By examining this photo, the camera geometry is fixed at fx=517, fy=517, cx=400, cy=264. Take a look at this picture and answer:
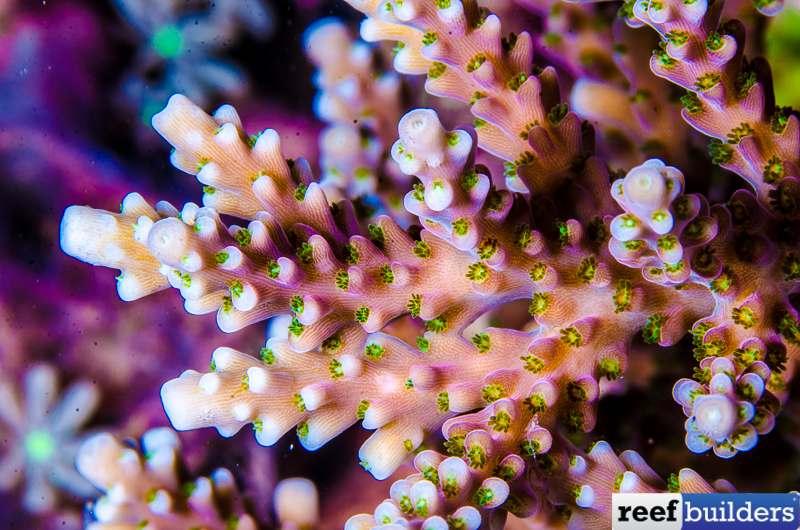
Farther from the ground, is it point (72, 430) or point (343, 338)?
point (343, 338)

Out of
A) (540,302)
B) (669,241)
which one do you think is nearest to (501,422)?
(540,302)

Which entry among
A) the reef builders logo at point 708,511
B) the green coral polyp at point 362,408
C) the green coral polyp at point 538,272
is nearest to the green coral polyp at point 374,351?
the green coral polyp at point 362,408

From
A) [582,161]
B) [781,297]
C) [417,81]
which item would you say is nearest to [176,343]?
[417,81]

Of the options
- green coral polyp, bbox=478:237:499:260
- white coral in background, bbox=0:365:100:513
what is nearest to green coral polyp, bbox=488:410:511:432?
green coral polyp, bbox=478:237:499:260

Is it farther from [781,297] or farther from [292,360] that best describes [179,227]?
[781,297]

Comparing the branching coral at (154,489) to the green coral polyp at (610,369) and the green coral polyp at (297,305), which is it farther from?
the green coral polyp at (610,369)

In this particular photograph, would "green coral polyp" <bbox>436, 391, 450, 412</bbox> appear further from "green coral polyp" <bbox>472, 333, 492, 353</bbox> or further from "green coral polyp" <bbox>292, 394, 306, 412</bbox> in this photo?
"green coral polyp" <bbox>292, 394, 306, 412</bbox>

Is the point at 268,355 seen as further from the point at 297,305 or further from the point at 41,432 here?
the point at 41,432

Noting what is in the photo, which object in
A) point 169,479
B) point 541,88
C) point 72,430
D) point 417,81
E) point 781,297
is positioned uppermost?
point 541,88
